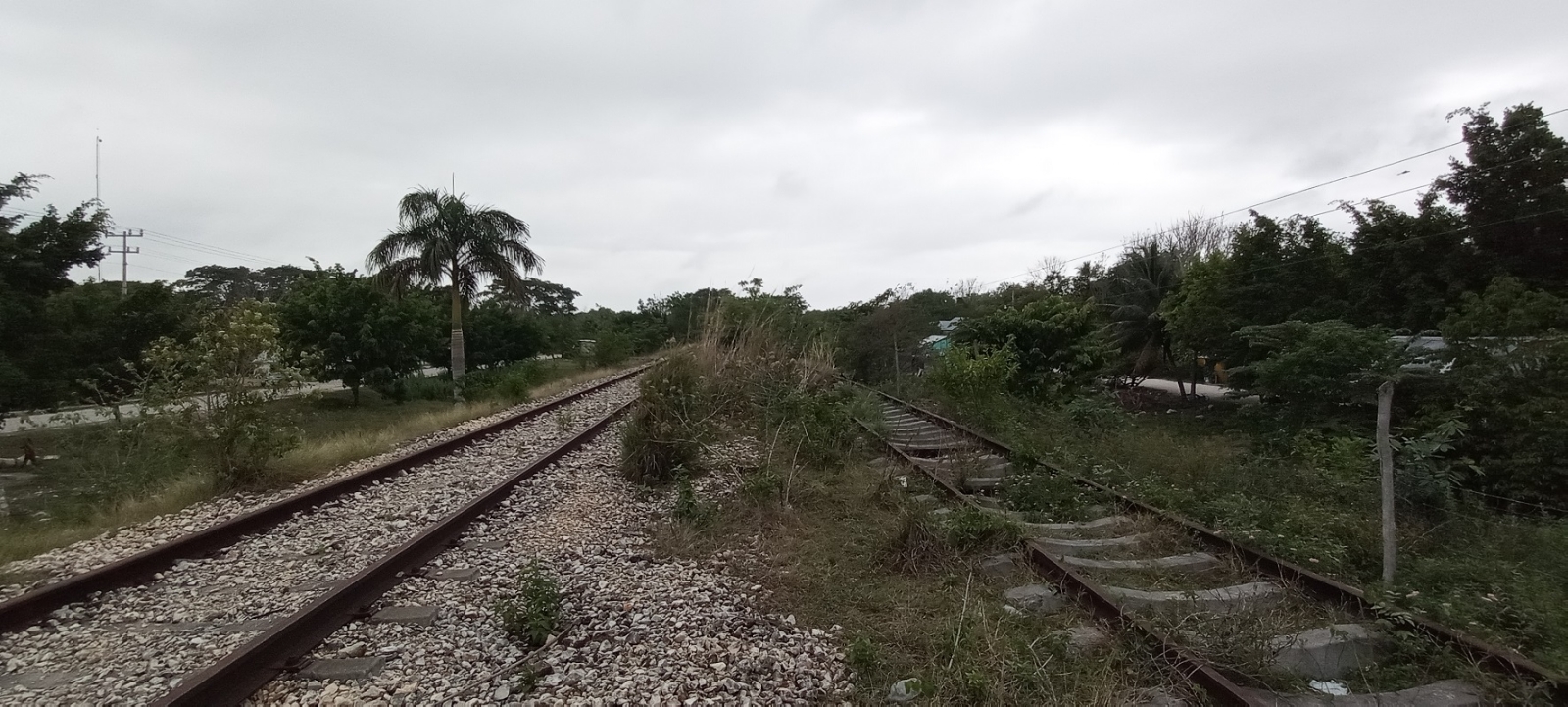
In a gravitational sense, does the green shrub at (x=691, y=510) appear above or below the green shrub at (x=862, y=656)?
above

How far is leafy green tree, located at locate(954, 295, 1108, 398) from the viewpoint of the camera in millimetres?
14336

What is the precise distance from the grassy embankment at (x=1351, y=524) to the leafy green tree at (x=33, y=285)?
1550 centimetres

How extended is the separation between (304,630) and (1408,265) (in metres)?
18.7

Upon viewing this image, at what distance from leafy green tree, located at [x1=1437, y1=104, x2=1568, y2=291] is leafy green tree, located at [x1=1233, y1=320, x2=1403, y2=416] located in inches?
166

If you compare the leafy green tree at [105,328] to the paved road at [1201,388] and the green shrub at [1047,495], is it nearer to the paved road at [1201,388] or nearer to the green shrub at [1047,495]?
the green shrub at [1047,495]

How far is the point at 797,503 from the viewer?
6625 millimetres

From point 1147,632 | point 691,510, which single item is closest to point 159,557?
point 691,510

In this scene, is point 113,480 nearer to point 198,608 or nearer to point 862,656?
point 198,608

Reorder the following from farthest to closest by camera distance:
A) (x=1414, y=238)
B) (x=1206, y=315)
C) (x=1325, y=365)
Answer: (x=1206, y=315) → (x=1414, y=238) → (x=1325, y=365)

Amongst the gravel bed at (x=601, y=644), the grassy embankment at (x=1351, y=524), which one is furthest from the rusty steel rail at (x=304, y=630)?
the grassy embankment at (x=1351, y=524)

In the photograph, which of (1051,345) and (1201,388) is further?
(1201,388)

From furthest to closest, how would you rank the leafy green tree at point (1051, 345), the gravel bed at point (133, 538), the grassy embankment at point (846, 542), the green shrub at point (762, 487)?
the leafy green tree at point (1051, 345), the green shrub at point (762, 487), the gravel bed at point (133, 538), the grassy embankment at point (846, 542)

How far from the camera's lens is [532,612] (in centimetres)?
388

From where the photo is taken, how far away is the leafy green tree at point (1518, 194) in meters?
12.9
